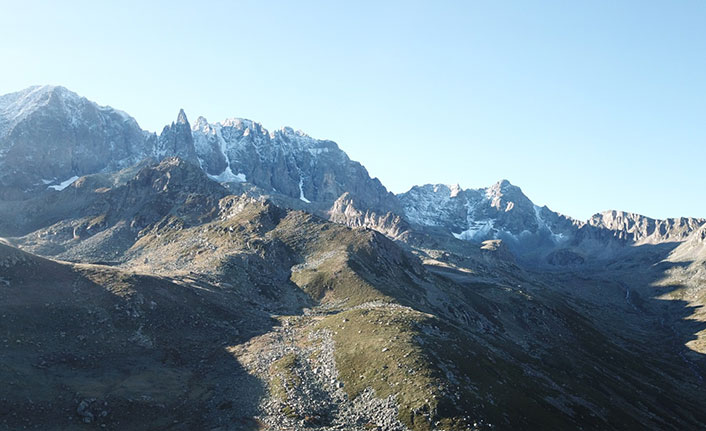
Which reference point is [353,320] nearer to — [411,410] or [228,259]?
[411,410]

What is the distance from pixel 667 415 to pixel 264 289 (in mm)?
121588

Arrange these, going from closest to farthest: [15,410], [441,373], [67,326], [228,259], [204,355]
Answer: [15,410]
[441,373]
[67,326]
[204,355]
[228,259]

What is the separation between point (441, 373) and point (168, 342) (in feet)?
187

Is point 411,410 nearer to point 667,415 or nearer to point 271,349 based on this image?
point 271,349

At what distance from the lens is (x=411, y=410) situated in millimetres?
64500

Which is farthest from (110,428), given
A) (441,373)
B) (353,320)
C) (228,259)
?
(228,259)

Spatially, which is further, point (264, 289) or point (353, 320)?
point (264, 289)

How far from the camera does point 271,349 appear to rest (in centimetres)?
9744

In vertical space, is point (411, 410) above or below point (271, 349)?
above

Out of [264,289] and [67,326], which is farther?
[264,289]

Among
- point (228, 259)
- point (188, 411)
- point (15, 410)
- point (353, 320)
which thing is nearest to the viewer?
point (15, 410)

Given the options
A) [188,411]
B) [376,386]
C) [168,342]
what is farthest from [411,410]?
[168,342]

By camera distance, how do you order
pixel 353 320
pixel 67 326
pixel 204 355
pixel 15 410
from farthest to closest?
pixel 353 320 < pixel 204 355 < pixel 67 326 < pixel 15 410

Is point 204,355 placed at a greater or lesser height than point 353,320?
lesser
